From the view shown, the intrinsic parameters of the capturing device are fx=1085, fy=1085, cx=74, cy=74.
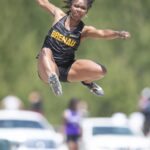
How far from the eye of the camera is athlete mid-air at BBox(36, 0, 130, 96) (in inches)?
608

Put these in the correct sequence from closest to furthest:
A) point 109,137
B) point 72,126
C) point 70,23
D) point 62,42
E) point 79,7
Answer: point 79,7
point 62,42
point 70,23
point 72,126
point 109,137

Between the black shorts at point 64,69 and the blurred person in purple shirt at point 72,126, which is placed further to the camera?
the blurred person in purple shirt at point 72,126

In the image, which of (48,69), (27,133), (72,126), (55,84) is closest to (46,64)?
(48,69)

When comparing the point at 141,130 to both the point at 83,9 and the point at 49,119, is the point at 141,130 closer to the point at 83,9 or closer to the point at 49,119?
the point at 49,119

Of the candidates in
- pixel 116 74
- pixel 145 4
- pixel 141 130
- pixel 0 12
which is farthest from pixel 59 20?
pixel 116 74

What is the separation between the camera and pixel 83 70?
15.8m

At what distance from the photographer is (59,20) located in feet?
51.2

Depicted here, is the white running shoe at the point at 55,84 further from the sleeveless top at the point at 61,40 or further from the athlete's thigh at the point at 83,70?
the athlete's thigh at the point at 83,70

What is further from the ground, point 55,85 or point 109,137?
point 109,137

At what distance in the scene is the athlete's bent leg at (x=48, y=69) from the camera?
15062 millimetres

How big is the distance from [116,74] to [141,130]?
1084 centimetres

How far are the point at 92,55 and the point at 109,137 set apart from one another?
50.2ft

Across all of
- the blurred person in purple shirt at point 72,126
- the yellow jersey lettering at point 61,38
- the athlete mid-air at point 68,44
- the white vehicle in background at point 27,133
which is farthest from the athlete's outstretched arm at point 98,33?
the blurred person in purple shirt at point 72,126

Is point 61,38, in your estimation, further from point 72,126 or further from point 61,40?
point 72,126
